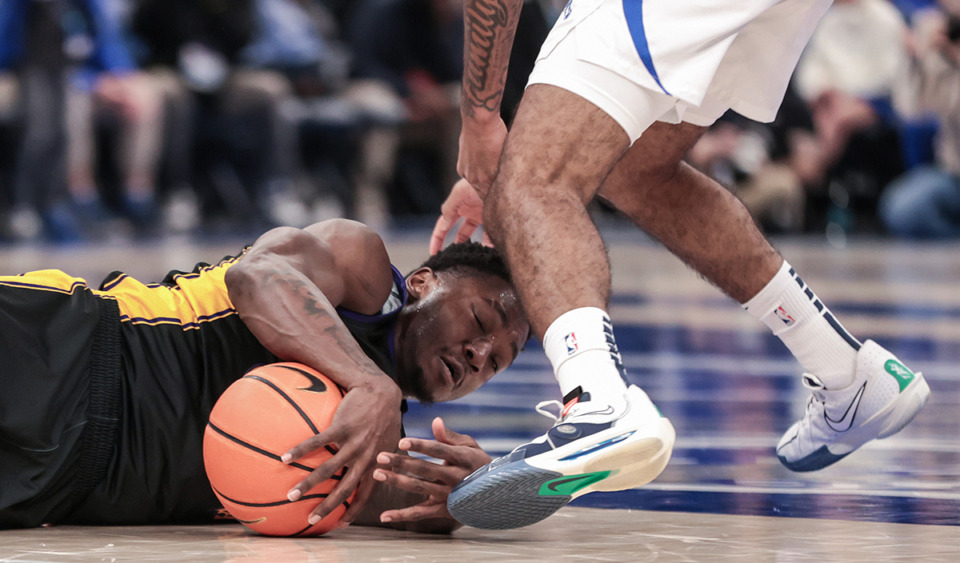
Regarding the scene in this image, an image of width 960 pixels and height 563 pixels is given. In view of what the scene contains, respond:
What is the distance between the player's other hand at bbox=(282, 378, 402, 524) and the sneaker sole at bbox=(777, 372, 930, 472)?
1490 millimetres

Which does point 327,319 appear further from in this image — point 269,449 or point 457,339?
point 457,339

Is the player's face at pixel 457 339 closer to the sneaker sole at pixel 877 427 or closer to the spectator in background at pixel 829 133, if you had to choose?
the sneaker sole at pixel 877 427

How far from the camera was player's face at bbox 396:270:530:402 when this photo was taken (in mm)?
3340

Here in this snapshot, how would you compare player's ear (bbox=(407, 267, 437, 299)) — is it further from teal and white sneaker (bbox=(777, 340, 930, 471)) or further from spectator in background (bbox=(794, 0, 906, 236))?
spectator in background (bbox=(794, 0, 906, 236))

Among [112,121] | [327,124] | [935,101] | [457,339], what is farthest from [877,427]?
[327,124]

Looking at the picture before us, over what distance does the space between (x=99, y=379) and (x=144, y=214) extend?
37.0ft

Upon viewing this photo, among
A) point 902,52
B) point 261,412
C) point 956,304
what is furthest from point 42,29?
point 261,412

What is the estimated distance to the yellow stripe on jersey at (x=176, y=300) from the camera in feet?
10.3

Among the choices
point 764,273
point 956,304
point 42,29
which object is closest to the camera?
point 764,273

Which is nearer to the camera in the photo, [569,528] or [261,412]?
[261,412]

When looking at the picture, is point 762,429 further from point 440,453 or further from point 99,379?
point 99,379

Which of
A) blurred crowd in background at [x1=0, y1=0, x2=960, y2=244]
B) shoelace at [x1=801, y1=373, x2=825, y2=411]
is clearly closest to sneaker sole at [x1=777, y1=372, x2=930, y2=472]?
shoelace at [x1=801, y1=373, x2=825, y2=411]

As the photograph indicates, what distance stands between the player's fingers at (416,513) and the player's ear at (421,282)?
722mm

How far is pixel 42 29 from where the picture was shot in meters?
11.8
